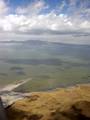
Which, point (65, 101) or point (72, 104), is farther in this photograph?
point (65, 101)

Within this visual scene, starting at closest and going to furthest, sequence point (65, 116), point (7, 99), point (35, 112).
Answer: point (65, 116) → point (35, 112) → point (7, 99)

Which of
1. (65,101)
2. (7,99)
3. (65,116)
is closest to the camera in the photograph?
(65,116)

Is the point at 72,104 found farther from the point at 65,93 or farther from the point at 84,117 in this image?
the point at 65,93

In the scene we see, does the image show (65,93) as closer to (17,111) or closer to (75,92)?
(75,92)

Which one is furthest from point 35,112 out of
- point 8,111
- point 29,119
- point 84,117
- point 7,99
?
point 7,99

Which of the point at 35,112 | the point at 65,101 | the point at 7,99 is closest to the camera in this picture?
the point at 35,112

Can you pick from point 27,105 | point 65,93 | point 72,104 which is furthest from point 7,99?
point 72,104
